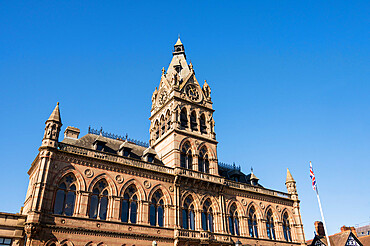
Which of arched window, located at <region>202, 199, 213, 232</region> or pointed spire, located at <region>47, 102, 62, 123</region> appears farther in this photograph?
arched window, located at <region>202, 199, 213, 232</region>

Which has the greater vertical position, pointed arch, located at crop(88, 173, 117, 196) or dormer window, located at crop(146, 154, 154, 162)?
dormer window, located at crop(146, 154, 154, 162)

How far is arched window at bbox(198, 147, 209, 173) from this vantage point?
121 feet

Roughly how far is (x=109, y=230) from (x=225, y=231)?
43.7 feet

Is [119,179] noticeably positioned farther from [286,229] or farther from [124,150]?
[286,229]

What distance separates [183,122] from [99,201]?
14.7 m

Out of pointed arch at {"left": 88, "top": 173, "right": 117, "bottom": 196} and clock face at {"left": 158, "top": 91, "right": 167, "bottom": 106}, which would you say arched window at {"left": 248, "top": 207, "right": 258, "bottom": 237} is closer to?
clock face at {"left": 158, "top": 91, "right": 167, "bottom": 106}

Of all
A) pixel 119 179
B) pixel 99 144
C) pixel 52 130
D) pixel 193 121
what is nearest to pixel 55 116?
pixel 52 130

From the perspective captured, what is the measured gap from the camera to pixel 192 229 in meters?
→ 32.3

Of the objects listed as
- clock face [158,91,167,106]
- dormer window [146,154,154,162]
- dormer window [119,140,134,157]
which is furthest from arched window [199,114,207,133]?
dormer window [119,140,134,157]

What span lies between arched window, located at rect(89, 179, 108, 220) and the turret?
537cm

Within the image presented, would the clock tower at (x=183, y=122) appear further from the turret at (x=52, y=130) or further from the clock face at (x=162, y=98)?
the turret at (x=52, y=130)

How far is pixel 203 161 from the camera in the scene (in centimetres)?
3734

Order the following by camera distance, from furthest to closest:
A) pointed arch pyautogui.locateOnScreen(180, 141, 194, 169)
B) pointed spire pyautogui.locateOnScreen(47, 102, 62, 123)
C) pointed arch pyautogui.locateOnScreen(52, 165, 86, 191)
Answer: pointed arch pyautogui.locateOnScreen(180, 141, 194, 169) → pointed spire pyautogui.locateOnScreen(47, 102, 62, 123) → pointed arch pyautogui.locateOnScreen(52, 165, 86, 191)

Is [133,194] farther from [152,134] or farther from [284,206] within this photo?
[284,206]
